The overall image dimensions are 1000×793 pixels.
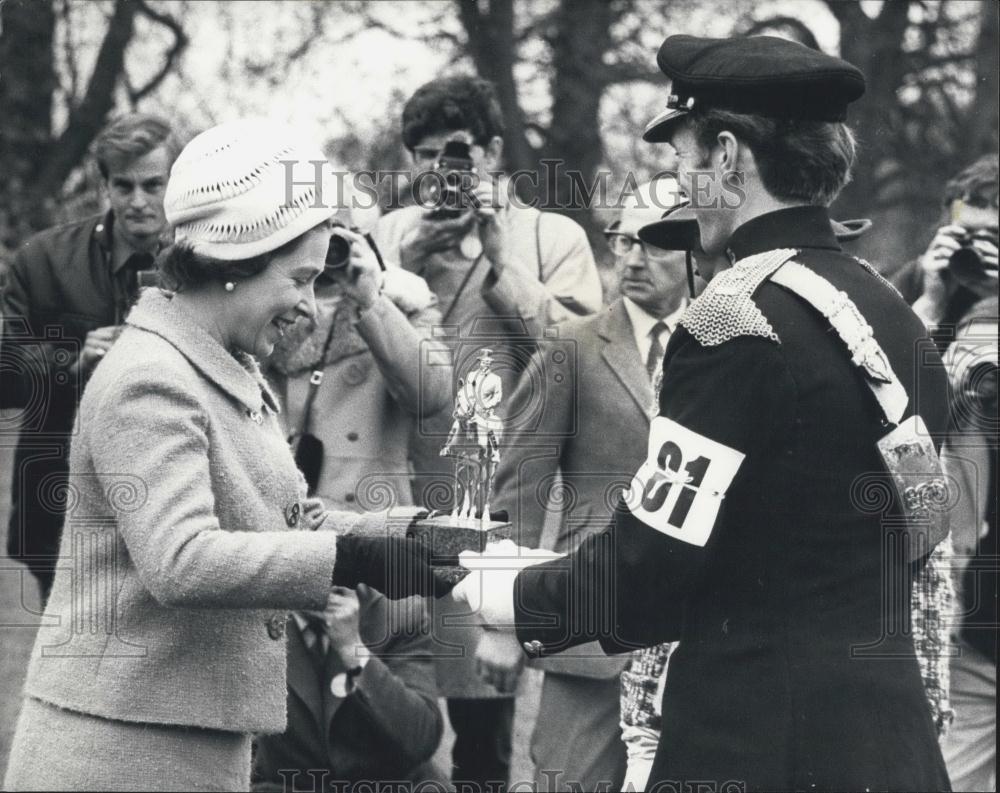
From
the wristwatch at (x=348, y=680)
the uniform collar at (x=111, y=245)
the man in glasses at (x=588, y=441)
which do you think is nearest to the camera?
the wristwatch at (x=348, y=680)

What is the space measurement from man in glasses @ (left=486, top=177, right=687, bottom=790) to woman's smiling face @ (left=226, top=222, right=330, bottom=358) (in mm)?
1616

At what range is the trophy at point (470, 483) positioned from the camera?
2.79 meters

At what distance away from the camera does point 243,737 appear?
268 centimetres

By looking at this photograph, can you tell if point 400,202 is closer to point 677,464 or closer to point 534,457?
point 534,457

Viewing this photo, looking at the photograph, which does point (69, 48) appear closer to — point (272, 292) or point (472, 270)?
point (472, 270)

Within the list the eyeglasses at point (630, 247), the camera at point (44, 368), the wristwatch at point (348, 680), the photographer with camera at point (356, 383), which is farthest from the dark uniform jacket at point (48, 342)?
the eyeglasses at point (630, 247)

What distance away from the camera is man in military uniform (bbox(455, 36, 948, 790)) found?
2445 millimetres

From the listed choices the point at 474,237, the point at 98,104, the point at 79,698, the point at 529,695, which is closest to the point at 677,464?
the point at 79,698

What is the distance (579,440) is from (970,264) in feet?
4.81

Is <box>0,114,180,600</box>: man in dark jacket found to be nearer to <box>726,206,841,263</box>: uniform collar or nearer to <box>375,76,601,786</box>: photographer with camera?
<box>375,76,601,786</box>: photographer with camera

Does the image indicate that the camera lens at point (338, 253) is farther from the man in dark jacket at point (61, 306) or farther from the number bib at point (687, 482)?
the number bib at point (687, 482)

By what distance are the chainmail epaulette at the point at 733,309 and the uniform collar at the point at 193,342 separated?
0.79 m

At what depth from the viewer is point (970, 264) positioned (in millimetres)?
4852

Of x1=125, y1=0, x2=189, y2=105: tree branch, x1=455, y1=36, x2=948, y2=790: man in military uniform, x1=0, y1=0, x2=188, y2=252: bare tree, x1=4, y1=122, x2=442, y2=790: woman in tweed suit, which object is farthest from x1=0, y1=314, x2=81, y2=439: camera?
x1=0, y1=0, x2=188, y2=252: bare tree
